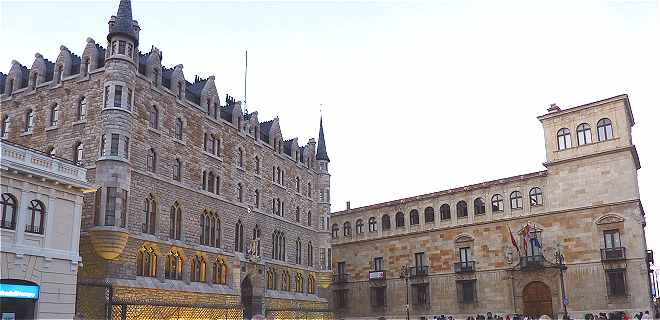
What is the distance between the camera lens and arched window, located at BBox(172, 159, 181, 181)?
39.2 meters

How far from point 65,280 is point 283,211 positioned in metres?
26.4

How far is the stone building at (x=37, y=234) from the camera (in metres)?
25.1

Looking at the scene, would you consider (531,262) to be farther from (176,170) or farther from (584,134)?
(176,170)

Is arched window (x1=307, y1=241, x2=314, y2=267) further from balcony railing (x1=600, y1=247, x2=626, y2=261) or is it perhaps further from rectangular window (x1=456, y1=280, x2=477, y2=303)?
balcony railing (x1=600, y1=247, x2=626, y2=261)

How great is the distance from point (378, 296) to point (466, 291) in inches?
384

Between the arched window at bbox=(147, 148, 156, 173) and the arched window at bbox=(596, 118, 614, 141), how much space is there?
33.5 metres

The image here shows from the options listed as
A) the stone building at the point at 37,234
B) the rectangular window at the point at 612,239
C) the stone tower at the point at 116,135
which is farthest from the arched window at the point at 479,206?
the stone building at the point at 37,234

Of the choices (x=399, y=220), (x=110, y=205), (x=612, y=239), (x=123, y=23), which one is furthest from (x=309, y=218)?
(x=123, y=23)

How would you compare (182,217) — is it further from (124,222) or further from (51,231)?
(51,231)

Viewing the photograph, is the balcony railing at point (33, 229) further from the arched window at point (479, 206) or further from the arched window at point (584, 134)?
the arched window at point (584, 134)

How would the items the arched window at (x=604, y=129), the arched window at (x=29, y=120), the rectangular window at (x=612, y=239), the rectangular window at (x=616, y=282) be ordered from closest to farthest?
the arched window at (x=29, y=120)
the rectangular window at (x=616, y=282)
the rectangular window at (x=612, y=239)
the arched window at (x=604, y=129)

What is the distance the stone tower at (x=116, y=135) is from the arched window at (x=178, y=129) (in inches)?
173

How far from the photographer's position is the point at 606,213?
156ft

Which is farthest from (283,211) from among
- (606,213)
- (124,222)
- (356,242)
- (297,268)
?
(606,213)
